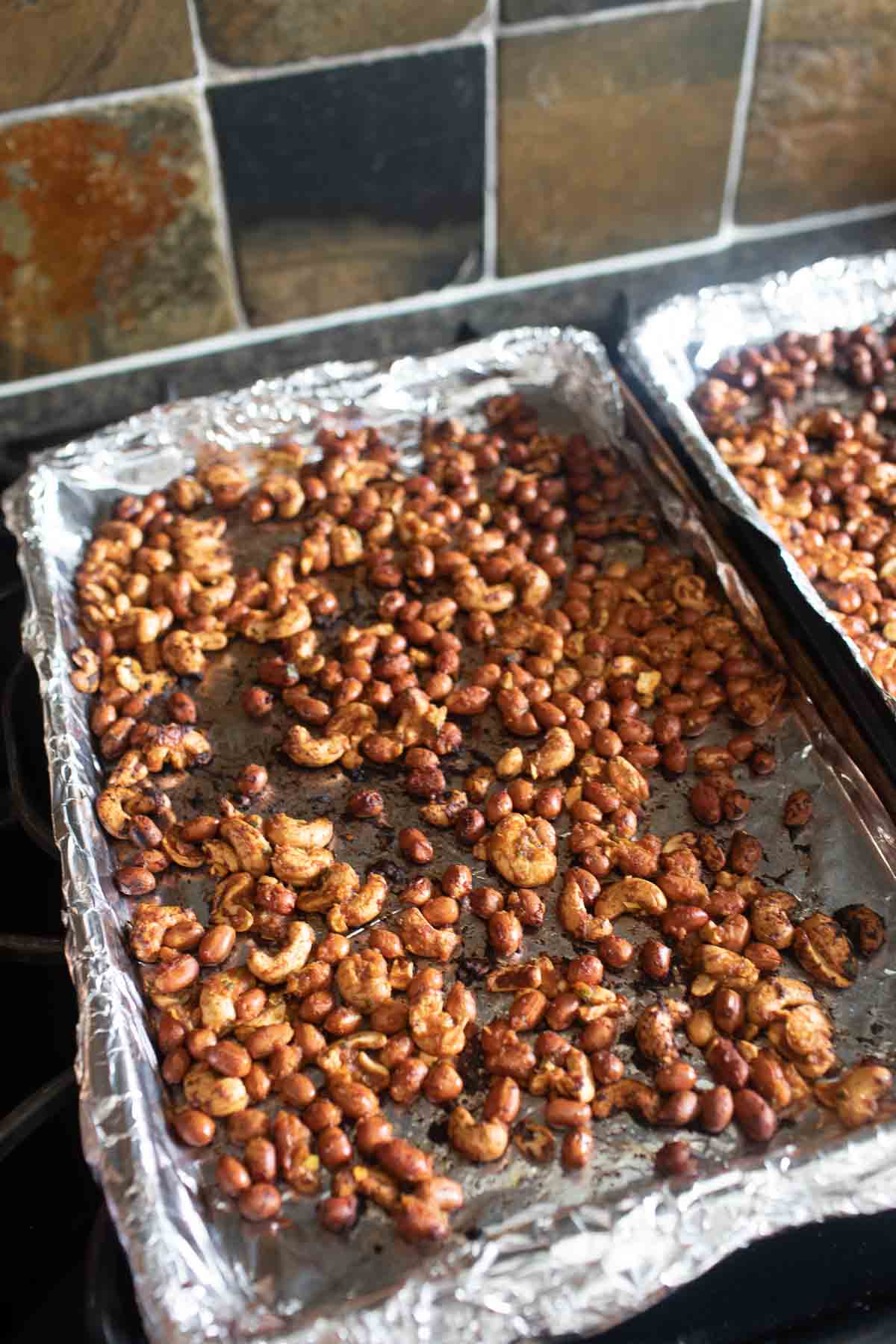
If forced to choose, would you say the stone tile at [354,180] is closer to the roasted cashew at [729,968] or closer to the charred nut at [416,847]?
the charred nut at [416,847]

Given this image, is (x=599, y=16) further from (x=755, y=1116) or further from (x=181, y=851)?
(x=755, y=1116)

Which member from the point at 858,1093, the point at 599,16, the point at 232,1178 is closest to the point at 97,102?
the point at 599,16

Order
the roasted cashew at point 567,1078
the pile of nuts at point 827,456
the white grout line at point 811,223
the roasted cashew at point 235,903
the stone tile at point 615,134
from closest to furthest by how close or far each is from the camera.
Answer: the roasted cashew at point 567,1078 → the roasted cashew at point 235,903 → the pile of nuts at point 827,456 → the stone tile at point 615,134 → the white grout line at point 811,223

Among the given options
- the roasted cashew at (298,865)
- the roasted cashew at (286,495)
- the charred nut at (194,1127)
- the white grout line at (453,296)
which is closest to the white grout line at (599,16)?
the white grout line at (453,296)

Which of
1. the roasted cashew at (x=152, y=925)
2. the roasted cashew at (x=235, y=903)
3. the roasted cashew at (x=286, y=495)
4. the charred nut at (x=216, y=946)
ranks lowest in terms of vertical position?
the charred nut at (x=216, y=946)

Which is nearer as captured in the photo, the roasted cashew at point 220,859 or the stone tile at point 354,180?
the roasted cashew at point 220,859

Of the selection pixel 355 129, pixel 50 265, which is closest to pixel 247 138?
pixel 355 129

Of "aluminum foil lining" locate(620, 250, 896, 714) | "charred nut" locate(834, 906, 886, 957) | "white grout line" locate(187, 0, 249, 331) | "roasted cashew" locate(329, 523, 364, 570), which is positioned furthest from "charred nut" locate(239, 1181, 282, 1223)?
"white grout line" locate(187, 0, 249, 331)
